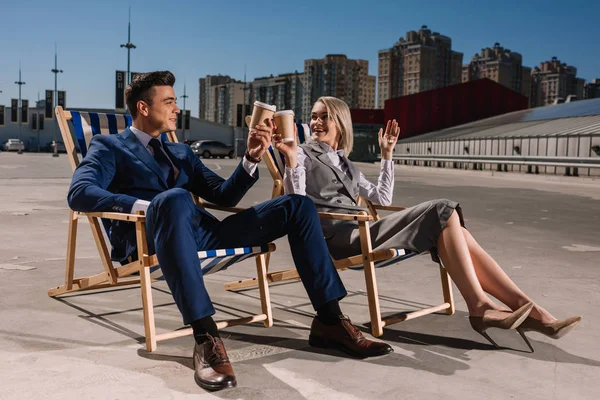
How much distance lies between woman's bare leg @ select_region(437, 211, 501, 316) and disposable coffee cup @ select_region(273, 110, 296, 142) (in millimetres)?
949

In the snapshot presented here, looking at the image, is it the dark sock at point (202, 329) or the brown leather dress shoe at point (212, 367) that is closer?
the brown leather dress shoe at point (212, 367)

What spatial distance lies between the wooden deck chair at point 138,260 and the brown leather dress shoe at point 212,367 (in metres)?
0.40

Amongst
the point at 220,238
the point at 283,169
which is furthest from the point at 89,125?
the point at 220,238

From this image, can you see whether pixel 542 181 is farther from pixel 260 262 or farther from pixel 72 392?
pixel 72 392

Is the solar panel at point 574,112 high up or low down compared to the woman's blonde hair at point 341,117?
up

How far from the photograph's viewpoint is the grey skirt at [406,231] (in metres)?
3.37

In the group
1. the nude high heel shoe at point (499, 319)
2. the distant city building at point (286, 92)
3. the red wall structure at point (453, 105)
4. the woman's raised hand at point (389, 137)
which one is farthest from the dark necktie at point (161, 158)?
the distant city building at point (286, 92)

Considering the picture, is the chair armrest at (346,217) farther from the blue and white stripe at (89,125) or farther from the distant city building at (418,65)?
the distant city building at (418,65)

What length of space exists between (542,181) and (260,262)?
1858cm

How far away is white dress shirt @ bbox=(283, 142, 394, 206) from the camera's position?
374cm

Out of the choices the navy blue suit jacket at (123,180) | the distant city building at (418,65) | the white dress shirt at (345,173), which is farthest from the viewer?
the distant city building at (418,65)

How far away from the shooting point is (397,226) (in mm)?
3551

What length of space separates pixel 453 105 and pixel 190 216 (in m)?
45.2

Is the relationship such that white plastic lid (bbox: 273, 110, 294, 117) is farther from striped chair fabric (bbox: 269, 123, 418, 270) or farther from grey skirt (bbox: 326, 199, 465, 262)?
grey skirt (bbox: 326, 199, 465, 262)
